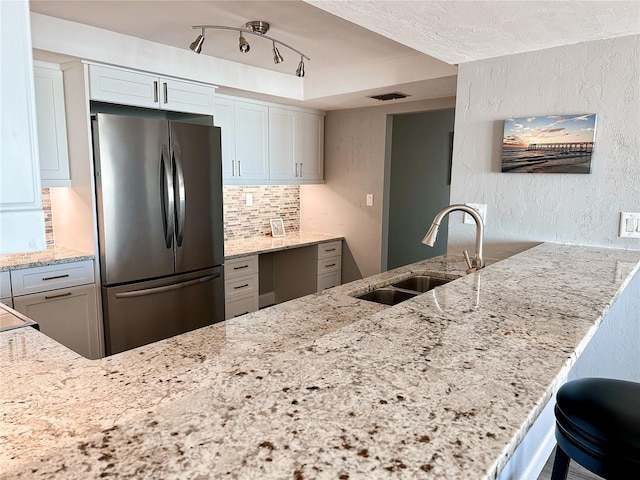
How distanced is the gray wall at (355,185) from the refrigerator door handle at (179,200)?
197 centimetres

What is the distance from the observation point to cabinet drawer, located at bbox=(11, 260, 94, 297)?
255 centimetres

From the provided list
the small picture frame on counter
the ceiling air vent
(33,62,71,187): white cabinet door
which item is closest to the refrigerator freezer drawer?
(33,62,71,187): white cabinet door

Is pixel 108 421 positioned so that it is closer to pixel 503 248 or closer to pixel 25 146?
pixel 25 146

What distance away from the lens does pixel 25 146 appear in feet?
2.07

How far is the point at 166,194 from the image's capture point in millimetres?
2990

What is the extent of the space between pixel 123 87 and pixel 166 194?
73 cm

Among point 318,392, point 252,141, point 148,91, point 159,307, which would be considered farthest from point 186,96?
point 318,392

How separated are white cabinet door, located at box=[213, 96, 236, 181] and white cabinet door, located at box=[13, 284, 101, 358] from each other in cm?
148

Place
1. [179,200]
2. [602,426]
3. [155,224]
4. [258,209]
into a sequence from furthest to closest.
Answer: [258,209] → [179,200] → [155,224] → [602,426]

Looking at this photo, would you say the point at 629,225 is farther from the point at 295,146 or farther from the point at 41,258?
the point at 41,258

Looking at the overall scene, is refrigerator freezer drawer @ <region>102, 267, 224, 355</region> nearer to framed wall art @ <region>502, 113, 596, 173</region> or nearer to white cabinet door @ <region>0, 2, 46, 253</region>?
framed wall art @ <region>502, 113, 596, 173</region>

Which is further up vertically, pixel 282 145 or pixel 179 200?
pixel 282 145

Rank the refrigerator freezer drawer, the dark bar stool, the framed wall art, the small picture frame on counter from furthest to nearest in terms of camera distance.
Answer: the small picture frame on counter < the refrigerator freezer drawer < the framed wall art < the dark bar stool

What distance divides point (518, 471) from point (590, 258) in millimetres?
951
